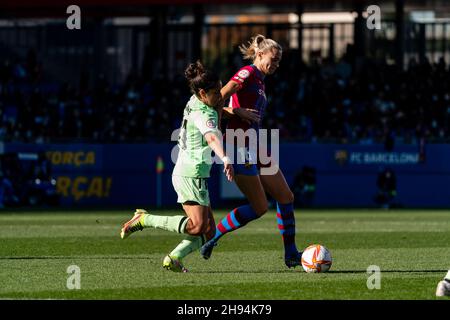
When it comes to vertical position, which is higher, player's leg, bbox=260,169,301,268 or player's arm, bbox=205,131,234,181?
player's arm, bbox=205,131,234,181

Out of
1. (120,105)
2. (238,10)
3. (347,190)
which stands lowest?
(347,190)

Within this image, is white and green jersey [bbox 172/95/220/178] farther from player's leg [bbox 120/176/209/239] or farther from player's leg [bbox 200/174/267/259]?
player's leg [bbox 200/174/267/259]

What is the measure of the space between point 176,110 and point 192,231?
94.7 ft

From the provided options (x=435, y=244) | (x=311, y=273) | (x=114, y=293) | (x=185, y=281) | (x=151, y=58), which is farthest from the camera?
(x=151, y=58)

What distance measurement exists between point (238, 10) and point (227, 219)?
37079 millimetres

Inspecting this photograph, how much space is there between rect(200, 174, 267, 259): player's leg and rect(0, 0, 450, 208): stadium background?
2418 cm

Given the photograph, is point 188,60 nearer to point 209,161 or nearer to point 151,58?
point 151,58

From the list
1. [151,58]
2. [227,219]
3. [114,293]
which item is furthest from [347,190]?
[114,293]

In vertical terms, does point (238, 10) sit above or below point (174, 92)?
above

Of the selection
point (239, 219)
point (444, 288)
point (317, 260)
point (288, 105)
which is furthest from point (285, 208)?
point (288, 105)

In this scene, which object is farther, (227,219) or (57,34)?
(57,34)

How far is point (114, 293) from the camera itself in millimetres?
10336

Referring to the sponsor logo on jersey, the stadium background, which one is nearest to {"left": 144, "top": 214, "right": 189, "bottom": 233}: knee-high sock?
the sponsor logo on jersey

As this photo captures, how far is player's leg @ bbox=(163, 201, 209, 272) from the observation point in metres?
12.0
